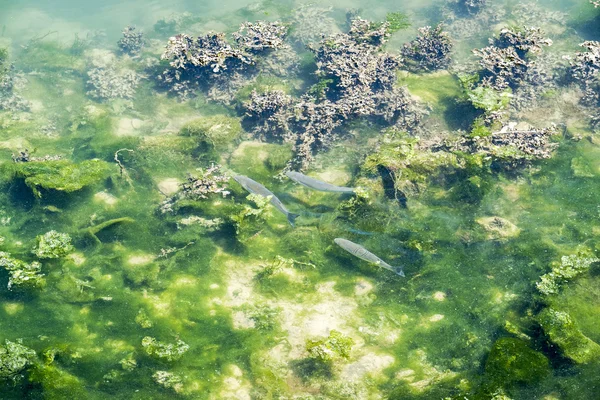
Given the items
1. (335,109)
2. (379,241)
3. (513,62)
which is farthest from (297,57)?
(379,241)

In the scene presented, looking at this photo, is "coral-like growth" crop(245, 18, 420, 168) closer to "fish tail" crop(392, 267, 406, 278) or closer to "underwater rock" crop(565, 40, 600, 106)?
"fish tail" crop(392, 267, 406, 278)

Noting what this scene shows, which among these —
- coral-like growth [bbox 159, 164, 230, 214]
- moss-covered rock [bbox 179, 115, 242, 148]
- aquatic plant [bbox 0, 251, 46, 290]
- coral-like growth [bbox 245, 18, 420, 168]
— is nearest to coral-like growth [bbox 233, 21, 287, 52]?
coral-like growth [bbox 245, 18, 420, 168]

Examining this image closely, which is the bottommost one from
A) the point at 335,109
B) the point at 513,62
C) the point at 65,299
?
the point at 65,299

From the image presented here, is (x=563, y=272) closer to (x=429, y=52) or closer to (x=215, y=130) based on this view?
(x=215, y=130)

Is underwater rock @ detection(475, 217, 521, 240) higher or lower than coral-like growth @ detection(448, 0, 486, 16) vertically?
lower

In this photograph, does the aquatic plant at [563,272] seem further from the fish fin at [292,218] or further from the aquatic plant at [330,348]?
the fish fin at [292,218]

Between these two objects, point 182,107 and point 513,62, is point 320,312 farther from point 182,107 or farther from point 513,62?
point 513,62
